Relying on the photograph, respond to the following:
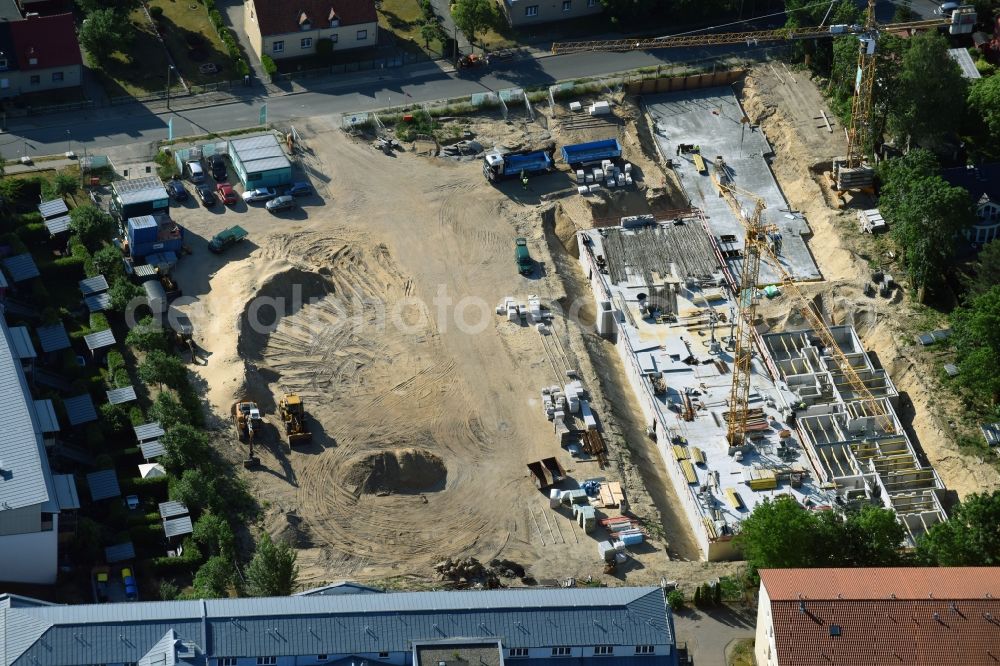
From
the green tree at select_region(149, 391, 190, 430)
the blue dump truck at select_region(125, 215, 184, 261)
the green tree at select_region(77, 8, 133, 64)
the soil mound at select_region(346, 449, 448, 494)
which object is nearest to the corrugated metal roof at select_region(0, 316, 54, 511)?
the green tree at select_region(149, 391, 190, 430)

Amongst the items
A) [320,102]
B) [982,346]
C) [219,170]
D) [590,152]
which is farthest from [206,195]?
[982,346]

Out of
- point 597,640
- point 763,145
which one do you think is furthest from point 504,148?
point 597,640

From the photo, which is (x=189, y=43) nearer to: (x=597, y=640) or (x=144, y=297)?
(x=144, y=297)

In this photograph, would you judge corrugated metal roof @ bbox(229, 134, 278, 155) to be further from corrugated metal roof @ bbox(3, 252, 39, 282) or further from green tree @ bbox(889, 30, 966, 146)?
green tree @ bbox(889, 30, 966, 146)

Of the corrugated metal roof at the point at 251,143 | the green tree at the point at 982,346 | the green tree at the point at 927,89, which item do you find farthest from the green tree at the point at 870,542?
the corrugated metal roof at the point at 251,143

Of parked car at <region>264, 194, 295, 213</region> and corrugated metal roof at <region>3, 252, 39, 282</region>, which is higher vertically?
parked car at <region>264, 194, 295, 213</region>
